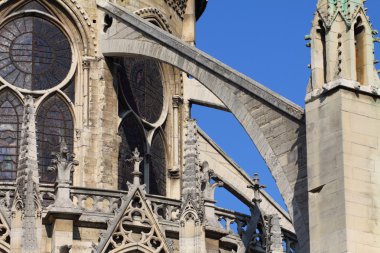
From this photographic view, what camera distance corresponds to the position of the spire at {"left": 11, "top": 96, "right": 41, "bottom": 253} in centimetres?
3328

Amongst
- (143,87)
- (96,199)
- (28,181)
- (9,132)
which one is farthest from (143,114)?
(28,181)

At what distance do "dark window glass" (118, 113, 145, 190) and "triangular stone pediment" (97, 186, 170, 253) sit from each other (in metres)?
2.55

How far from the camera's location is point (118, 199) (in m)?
35.8

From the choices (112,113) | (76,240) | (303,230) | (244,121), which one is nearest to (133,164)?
(112,113)

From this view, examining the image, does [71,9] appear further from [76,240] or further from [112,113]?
[76,240]

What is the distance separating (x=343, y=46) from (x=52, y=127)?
10.2 meters

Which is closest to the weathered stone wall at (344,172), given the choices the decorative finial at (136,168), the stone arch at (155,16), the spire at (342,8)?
the spire at (342,8)

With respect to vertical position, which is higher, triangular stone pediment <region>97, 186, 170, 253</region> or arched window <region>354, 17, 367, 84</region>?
arched window <region>354, 17, 367, 84</region>

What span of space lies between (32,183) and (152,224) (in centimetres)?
273

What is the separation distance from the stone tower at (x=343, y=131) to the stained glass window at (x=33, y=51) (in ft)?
32.4

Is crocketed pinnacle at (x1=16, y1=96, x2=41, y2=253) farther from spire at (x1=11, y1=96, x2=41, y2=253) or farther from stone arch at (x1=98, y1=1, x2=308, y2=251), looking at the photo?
stone arch at (x1=98, y1=1, x2=308, y2=251)

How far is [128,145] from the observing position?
127 ft

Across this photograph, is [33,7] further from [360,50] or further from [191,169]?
[360,50]

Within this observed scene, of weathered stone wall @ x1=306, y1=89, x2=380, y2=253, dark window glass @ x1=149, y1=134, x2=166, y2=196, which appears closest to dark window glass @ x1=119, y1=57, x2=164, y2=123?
dark window glass @ x1=149, y1=134, x2=166, y2=196
